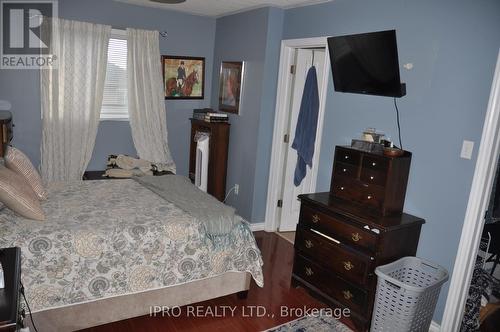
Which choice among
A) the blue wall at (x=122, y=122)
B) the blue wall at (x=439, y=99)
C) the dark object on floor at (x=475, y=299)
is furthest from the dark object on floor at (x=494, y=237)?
the blue wall at (x=122, y=122)

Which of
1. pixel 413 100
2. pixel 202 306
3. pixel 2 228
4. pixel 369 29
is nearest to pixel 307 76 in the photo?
pixel 369 29

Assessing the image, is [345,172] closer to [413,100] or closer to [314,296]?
[413,100]

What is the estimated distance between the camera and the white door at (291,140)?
4.16 metres

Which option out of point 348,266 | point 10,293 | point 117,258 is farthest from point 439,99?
point 10,293

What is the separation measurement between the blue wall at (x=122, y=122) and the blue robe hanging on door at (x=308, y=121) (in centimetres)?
159

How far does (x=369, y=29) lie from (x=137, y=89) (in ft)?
9.07

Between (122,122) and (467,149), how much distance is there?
3781 mm

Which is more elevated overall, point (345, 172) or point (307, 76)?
point (307, 76)

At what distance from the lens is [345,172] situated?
9.90ft

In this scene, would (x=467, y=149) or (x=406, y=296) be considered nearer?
(x=406, y=296)

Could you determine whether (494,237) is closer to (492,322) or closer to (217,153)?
(492,322)

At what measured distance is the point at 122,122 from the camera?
4730mm

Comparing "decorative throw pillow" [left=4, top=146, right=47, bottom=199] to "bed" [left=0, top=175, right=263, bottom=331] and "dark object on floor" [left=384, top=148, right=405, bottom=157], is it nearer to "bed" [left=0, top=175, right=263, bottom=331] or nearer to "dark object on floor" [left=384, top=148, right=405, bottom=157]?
"bed" [left=0, top=175, right=263, bottom=331]

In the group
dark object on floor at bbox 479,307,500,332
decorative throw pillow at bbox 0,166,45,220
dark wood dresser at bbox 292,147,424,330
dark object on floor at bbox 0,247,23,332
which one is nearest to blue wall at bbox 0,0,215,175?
decorative throw pillow at bbox 0,166,45,220
